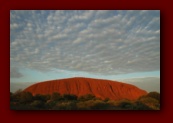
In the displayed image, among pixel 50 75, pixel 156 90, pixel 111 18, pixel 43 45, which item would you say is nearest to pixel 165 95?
pixel 156 90

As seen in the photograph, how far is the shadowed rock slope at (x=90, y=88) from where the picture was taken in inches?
125

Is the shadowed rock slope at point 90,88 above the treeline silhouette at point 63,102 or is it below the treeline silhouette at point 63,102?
above

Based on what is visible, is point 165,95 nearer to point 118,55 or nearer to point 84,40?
point 118,55

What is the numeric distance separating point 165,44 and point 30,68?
177 cm

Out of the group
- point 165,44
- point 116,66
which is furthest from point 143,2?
point 116,66

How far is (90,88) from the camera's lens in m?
3.21

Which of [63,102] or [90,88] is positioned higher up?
[90,88]

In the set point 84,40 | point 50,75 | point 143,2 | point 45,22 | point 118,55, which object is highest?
point 143,2

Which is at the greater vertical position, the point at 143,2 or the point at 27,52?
the point at 143,2

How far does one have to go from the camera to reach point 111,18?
10.5 feet

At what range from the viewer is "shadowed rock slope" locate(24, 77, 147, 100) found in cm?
318

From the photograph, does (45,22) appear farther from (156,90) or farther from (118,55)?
(156,90)

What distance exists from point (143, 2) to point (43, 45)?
4.64 ft

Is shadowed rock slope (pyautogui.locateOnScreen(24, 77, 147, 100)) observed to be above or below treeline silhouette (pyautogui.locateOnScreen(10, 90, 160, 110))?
above
